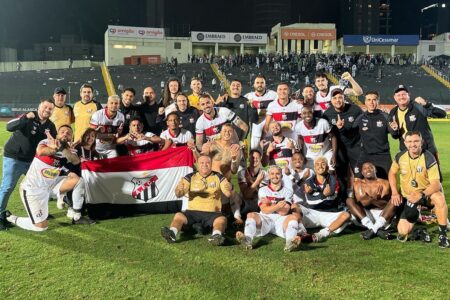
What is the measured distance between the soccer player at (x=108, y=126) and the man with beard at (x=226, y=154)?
1539mm

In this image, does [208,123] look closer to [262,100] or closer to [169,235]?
[262,100]

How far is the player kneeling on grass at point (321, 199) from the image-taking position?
554cm

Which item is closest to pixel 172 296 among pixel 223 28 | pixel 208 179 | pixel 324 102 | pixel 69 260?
pixel 69 260

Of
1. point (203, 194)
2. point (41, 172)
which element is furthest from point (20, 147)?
point (203, 194)

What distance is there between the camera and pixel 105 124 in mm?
6727

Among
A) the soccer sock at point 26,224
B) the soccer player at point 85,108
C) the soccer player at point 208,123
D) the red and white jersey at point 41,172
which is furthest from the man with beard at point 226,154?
the soccer sock at point 26,224

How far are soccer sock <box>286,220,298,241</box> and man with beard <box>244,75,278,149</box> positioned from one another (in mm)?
2211

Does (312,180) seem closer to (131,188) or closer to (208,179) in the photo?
(208,179)

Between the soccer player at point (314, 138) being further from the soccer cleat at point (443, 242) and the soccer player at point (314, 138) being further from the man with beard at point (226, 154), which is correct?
the soccer cleat at point (443, 242)

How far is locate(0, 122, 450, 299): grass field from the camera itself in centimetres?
375

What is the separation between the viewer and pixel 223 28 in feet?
276

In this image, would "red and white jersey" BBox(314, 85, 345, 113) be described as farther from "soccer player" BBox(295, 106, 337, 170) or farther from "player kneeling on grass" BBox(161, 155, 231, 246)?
"player kneeling on grass" BBox(161, 155, 231, 246)

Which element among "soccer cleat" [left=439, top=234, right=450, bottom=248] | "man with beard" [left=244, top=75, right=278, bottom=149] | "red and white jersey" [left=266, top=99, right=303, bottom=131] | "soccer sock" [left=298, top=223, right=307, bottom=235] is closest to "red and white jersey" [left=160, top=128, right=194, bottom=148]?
"man with beard" [left=244, top=75, right=278, bottom=149]

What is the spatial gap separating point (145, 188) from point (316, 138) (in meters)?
2.70
